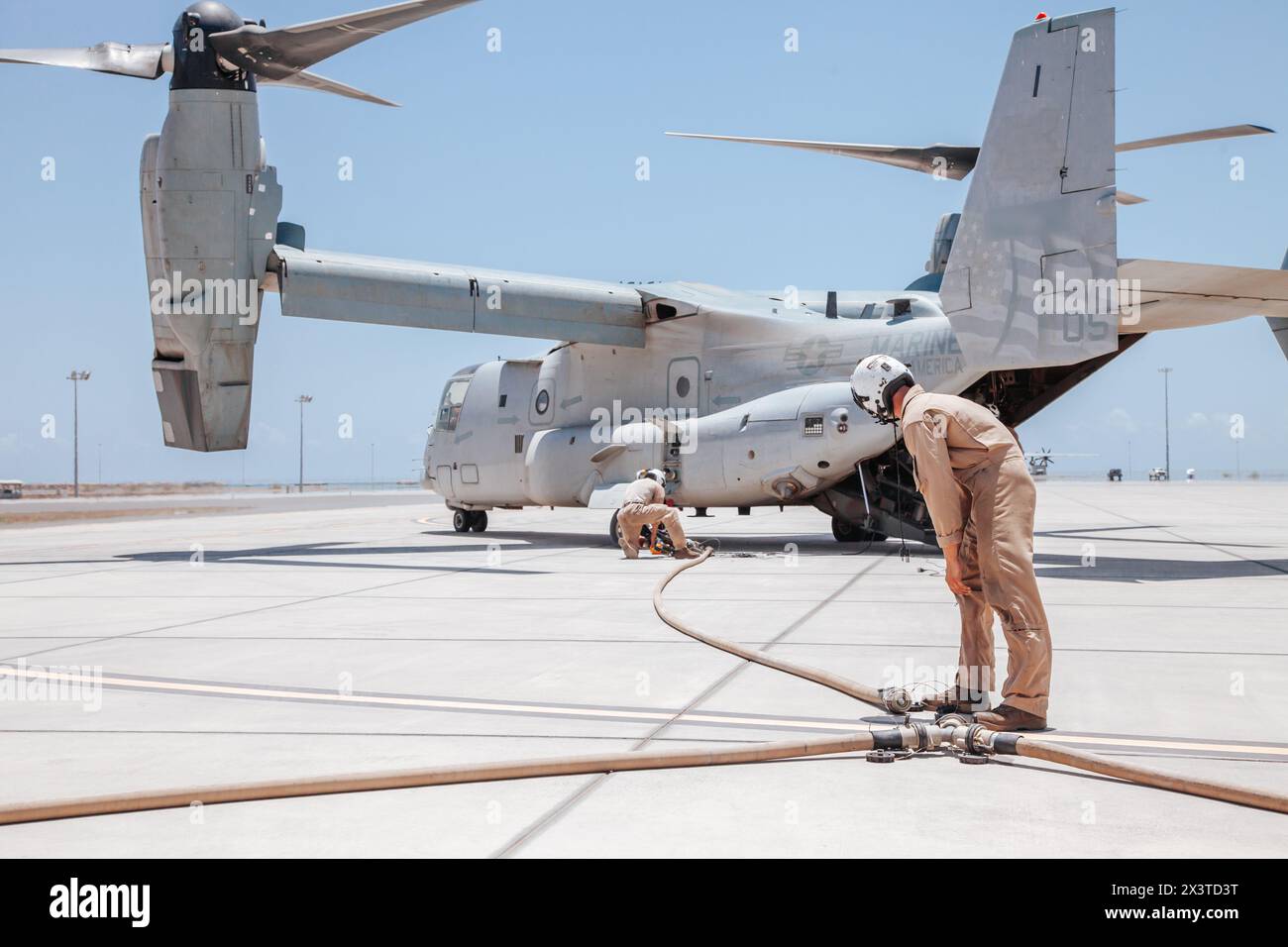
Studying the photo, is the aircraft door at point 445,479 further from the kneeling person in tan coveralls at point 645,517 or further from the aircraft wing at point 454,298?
the kneeling person in tan coveralls at point 645,517

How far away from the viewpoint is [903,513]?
15359 mm

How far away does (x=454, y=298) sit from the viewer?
57.3 ft

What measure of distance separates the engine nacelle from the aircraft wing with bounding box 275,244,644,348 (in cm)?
70

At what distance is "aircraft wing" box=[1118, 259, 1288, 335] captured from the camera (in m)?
11.4

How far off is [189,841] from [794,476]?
13.1 meters

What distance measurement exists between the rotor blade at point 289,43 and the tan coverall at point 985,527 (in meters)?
11.2

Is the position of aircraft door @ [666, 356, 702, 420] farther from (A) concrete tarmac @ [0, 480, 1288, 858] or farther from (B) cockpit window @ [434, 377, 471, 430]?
(A) concrete tarmac @ [0, 480, 1288, 858]

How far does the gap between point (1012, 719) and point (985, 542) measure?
32.3 inches

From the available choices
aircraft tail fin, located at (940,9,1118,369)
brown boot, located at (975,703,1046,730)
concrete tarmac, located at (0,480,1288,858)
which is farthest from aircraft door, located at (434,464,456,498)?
brown boot, located at (975,703,1046,730)

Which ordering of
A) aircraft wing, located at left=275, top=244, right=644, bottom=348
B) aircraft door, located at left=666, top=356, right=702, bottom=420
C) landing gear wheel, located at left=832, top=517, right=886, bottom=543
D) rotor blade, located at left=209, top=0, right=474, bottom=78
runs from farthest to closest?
aircraft door, located at left=666, top=356, right=702, bottom=420 < landing gear wheel, located at left=832, top=517, right=886, bottom=543 < aircraft wing, located at left=275, top=244, right=644, bottom=348 < rotor blade, located at left=209, top=0, right=474, bottom=78

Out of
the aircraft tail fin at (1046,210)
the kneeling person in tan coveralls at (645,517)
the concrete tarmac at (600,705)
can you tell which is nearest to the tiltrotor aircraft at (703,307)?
the aircraft tail fin at (1046,210)

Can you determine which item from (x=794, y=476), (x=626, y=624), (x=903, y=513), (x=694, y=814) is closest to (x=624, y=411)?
(x=794, y=476)
